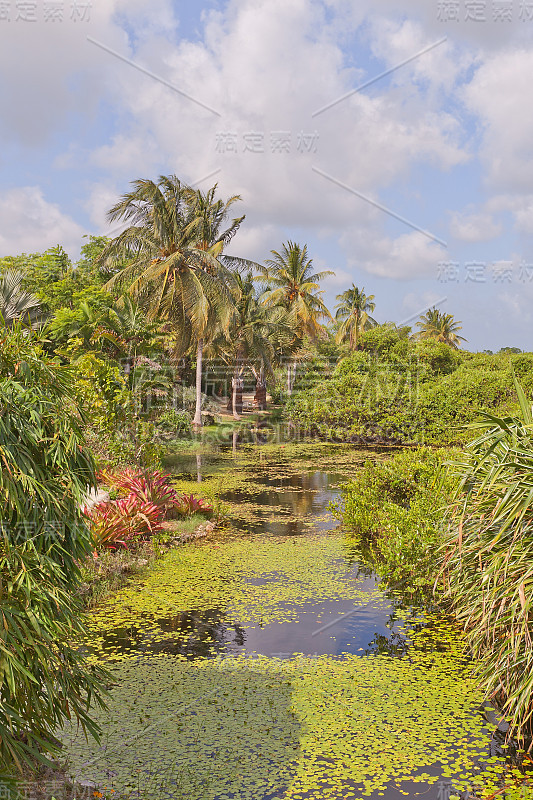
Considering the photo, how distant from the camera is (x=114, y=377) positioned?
12.3 metres

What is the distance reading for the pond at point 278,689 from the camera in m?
4.36

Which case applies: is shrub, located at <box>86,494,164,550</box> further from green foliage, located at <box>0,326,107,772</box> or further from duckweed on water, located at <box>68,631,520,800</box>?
green foliage, located at <box>0,326,107,772</box>

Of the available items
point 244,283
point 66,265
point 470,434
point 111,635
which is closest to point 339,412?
point 470,434

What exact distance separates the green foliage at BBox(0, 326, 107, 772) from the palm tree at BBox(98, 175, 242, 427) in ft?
65.6

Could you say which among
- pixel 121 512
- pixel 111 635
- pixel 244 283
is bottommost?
pixel 111 635

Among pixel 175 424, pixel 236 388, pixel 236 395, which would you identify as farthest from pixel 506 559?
pixel 236 395

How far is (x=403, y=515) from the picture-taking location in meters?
9.14

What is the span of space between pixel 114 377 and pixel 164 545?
3.69 meters

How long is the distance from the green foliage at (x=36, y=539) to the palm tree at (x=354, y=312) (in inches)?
1830

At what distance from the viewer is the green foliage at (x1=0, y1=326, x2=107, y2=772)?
10.0ft

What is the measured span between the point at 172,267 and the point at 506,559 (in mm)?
22035

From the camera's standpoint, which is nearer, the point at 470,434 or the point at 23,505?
the point at 23,505

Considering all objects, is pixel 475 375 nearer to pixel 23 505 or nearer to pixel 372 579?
pixel 372 579

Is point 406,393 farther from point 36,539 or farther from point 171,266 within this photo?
point 36,539
